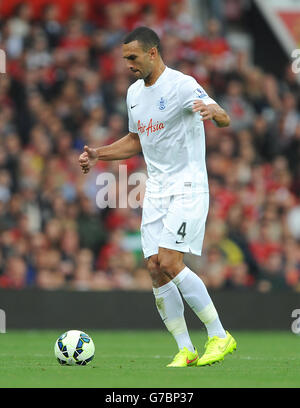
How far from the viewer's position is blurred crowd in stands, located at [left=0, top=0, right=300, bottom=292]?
14.6 metres

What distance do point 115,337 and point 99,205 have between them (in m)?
2.71

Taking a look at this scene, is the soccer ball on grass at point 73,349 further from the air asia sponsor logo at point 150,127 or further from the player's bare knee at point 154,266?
the air asia sponsor logo at point 150,127

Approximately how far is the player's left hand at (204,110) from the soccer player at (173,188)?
0.89 feet

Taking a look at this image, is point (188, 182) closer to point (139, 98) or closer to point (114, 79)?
point (139, 98)

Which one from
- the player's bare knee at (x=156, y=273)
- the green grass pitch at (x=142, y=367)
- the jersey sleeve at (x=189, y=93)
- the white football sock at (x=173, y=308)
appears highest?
the jersey sleeve at (x=189, y=93)

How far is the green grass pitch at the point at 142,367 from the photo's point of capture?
6.98m

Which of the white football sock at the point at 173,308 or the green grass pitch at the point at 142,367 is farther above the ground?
the white football sock at the point at 173,308

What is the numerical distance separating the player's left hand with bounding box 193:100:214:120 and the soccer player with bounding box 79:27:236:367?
0.27m

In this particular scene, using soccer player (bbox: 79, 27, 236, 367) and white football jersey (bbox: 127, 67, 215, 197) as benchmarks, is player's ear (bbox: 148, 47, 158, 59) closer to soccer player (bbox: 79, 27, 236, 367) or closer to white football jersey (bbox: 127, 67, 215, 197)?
soccer player (bbox: 79, 27, 236, 367)

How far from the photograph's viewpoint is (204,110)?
7.81m

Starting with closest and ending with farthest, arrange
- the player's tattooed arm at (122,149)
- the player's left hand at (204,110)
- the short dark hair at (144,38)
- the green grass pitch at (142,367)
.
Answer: the green grass pitch at (142,367) < the player's left hand at (204,110) < the short dark hair at (144,38) < the player's tattooed arm at (122,149)

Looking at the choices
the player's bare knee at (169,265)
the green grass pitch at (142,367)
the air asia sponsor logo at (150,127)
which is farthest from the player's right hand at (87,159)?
the green grass pitch at (142,367)

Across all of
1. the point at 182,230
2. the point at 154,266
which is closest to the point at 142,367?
the point at 154,266

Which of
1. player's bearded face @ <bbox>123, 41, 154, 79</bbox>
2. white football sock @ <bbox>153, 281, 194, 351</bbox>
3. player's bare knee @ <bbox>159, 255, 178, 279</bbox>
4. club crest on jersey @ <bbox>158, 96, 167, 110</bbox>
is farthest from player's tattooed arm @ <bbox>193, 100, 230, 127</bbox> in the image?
white football sock @ <bbox>153, 281, 194, 351</bbox>
